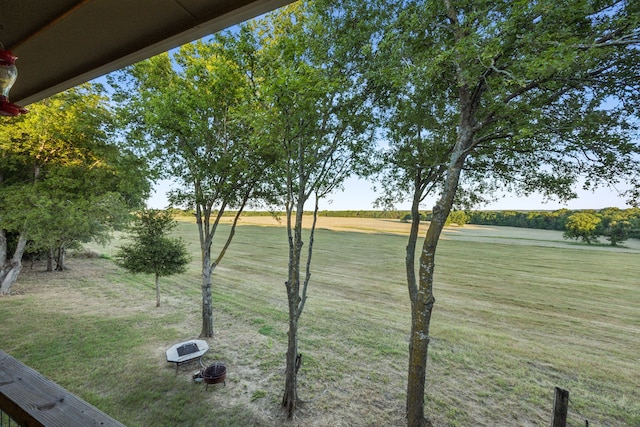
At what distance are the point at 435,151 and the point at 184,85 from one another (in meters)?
7.62

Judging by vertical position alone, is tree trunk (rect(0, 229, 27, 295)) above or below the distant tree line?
below

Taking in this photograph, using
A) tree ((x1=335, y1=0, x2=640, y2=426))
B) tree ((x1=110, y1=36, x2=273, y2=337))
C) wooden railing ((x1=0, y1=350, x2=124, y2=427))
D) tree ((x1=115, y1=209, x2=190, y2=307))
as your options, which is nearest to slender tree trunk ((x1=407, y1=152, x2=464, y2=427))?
tree ((x1=335, y1=0, x2=640, y2=426))

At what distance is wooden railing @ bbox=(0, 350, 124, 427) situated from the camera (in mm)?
812

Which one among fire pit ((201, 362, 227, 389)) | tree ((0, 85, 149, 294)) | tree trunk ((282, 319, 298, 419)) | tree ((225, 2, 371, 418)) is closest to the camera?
tree ((225, 2, 371, 418))

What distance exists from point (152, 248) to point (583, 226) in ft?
93.5

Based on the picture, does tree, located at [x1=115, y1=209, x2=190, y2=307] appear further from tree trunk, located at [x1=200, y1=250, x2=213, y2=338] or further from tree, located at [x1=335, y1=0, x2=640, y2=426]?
tree, located at [x1=335, y1=0, x2=640, y2=426]

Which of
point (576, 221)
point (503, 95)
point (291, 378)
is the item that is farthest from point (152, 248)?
point (576, 221)

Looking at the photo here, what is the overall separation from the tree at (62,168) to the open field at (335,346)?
12.7 feet

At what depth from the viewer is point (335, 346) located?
975cm

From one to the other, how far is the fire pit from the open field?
28 cm

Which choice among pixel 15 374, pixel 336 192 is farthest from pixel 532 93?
pixel 15 374

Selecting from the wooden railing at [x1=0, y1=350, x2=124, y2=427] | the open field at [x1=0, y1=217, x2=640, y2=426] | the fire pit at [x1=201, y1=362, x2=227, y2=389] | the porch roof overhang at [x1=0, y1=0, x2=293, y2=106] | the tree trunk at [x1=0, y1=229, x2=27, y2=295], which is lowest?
the open field at [x1=0, y1=217, x2=640, y2=426]

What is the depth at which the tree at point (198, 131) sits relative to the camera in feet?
24.7

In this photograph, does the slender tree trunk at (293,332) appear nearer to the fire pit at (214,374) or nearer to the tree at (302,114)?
the tree at (302,114)
